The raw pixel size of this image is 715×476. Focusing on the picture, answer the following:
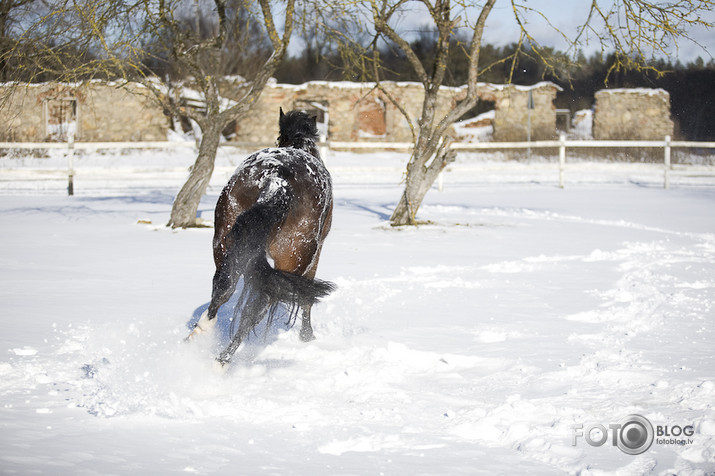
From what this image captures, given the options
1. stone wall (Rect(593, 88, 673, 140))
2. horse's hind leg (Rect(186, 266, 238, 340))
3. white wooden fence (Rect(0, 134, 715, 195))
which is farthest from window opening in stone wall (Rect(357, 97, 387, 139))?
horse's hind leg (Rect(186, 266, 238, 340))

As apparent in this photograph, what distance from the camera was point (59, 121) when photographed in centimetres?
2655

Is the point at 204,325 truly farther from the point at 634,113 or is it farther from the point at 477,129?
the point at 634,113

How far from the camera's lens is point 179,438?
8.49ft

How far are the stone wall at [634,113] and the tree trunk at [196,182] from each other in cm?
2522

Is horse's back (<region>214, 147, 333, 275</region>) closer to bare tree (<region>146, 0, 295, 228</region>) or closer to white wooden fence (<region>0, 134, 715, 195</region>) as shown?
bare tree (<region>146, 0, 295, 228</region>)

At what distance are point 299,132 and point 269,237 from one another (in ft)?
3.57

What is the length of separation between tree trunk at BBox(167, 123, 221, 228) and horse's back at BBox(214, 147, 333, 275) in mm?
5850

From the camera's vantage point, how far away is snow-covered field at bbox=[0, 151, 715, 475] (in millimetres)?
2480

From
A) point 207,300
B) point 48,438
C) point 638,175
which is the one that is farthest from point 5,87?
point 638,175

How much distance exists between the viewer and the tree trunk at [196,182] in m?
9.52

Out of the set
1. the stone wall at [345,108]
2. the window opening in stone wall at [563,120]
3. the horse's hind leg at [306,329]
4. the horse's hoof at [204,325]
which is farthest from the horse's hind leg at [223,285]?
the window opening in stone wall at [563,120]

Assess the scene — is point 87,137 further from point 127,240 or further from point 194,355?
point 194,355

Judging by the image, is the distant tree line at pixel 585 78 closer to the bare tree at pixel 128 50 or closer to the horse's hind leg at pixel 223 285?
the bare tree at pixel 128 50

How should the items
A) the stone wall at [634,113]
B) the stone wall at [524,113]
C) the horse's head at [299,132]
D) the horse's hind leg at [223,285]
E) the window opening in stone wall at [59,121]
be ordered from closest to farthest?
the horse's hind leg at [223,285]
the horse's head at [299,132]
the window opening in stone wall at [59,121]
the stone wall at [524,113]
the stone wall at [634,113]
